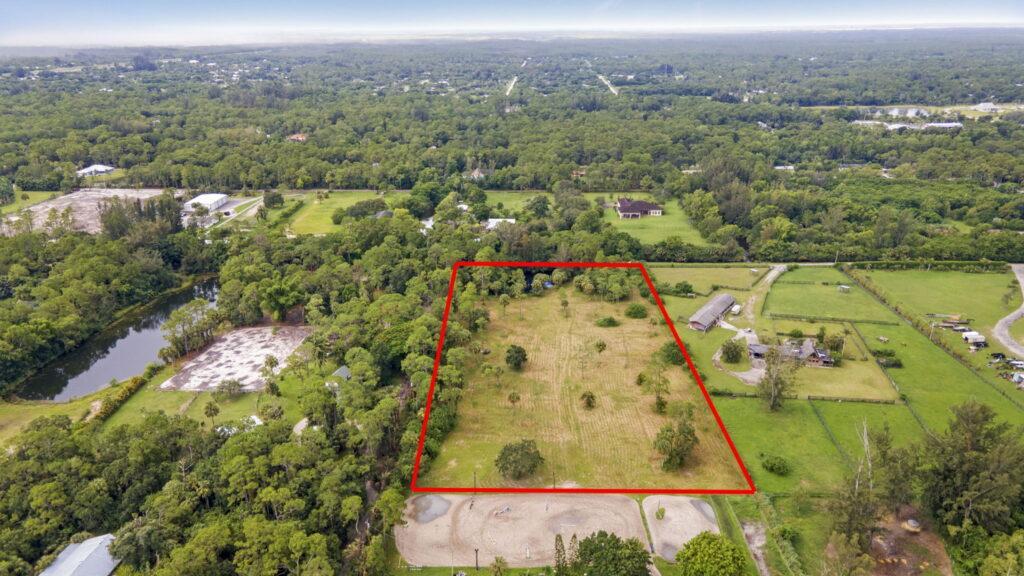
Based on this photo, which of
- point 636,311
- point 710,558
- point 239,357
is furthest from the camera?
point 636,311

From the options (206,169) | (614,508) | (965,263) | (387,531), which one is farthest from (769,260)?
(206,169)

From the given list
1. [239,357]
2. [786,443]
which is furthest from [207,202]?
[786,443]

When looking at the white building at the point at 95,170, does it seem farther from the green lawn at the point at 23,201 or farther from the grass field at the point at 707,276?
the grass field at the point at 707,276

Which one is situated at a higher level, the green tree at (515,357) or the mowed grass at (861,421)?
the green tree at (515,357)

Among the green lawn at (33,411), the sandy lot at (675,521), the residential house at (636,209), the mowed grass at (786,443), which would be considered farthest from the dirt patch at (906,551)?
the residential house at (636,209)

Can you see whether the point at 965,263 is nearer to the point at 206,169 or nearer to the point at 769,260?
the point at 769,260

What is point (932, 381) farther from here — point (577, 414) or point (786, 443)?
point (577, 414)

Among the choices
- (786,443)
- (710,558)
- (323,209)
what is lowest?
(786,443)
